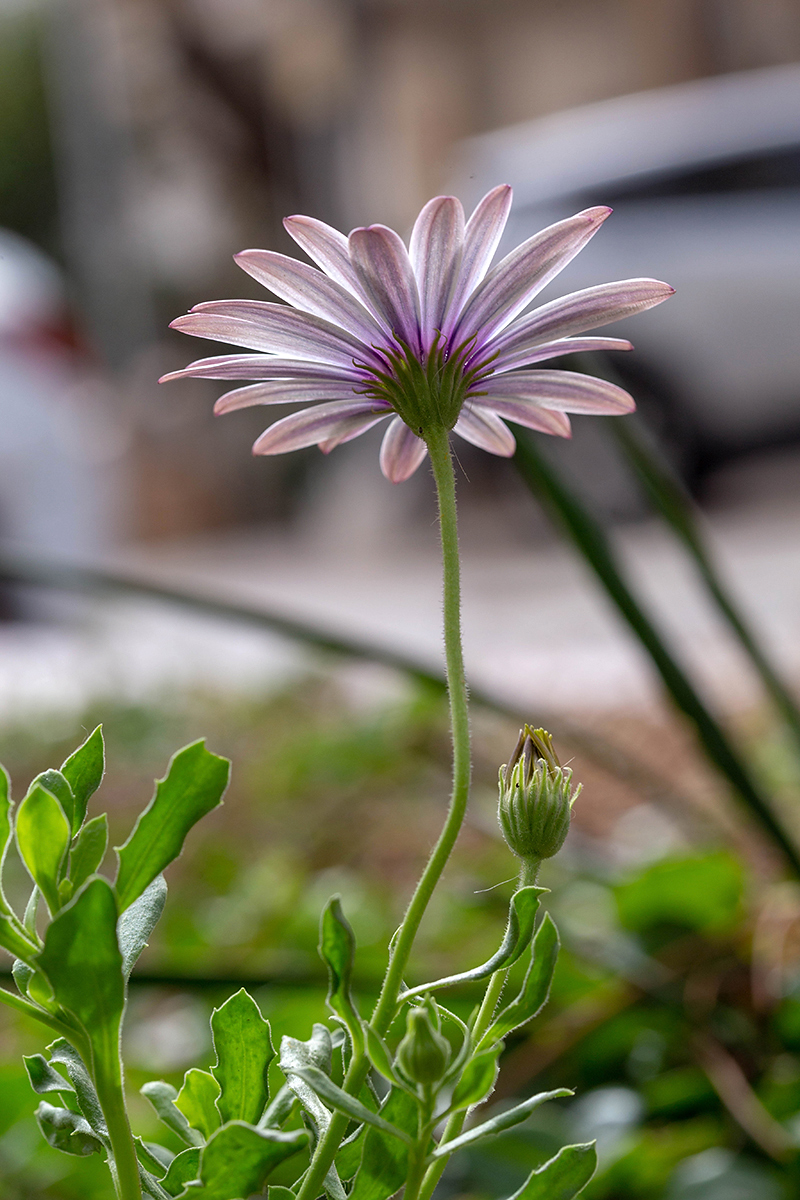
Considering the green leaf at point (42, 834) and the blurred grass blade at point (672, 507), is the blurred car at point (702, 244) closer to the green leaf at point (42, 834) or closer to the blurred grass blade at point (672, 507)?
the blurred grass blade at point (672, 507)

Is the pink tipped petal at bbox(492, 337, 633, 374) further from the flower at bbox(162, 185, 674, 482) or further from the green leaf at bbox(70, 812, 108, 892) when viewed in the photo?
the green leaf at bbox(70, 812, 108, 892)

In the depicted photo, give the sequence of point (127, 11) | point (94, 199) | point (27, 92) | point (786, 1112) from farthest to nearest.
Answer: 1. point (27, 92)
2. point (94, 199)
3. point (127, 11)
4. point (786, 1112)

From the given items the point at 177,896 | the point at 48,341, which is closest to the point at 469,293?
the point at 177,896

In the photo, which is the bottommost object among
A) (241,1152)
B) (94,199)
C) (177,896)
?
(177,896)

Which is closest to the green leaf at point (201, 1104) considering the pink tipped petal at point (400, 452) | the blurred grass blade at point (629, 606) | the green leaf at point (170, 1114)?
the green leaf at point (170, 1114)

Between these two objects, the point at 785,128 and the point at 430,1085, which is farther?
the point at 785,128

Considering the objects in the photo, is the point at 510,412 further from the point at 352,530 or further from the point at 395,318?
the point at 352,530
